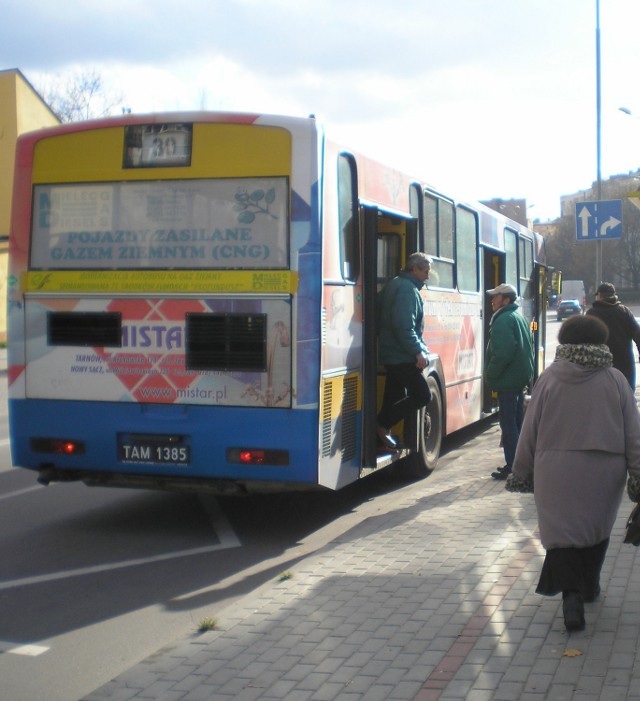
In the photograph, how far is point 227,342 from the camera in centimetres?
772

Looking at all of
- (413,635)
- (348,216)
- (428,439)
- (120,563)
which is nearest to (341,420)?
(348,216)

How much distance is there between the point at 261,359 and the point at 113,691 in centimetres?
324

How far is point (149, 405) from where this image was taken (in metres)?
7.94

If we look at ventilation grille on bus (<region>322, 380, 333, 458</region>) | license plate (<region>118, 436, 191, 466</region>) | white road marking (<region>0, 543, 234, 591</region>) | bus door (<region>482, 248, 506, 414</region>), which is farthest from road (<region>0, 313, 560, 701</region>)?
bus door (<region>482, 248, 506, 414</region>)

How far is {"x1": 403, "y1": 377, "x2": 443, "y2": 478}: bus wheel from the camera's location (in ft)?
34.4

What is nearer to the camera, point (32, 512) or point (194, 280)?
point (194, 280)

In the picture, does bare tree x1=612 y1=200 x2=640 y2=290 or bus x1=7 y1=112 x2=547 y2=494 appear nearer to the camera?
bus x1=7 y1=112 x2=547 y2=494

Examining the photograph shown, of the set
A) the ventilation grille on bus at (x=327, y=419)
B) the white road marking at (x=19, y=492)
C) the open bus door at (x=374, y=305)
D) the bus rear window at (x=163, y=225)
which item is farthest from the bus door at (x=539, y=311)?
the bus rear window at (x=163, y=225)

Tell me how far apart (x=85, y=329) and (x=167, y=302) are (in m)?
0.70

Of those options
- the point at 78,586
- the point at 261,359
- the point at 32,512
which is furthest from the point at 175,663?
the point at 32,512

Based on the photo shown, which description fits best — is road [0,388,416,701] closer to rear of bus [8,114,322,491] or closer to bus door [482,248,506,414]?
rear of bus [8,114,322,491]

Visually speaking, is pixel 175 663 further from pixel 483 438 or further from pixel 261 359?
pixel 483 438

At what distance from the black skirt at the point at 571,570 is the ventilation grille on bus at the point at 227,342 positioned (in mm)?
2800

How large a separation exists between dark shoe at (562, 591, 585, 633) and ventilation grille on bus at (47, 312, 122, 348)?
4.00m
